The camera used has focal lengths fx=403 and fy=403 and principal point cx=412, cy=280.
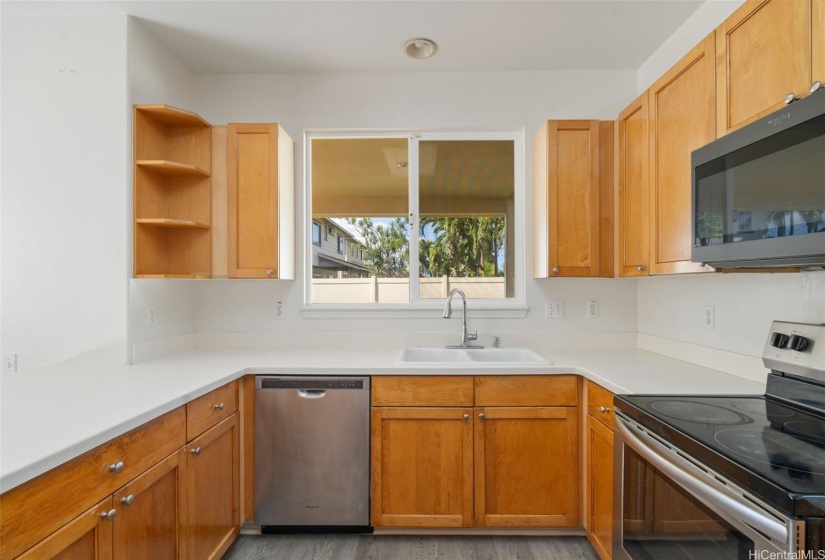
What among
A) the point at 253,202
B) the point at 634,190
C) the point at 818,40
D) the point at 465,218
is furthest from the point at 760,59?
the point at 253,202

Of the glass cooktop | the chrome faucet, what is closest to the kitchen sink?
the chrome faucet

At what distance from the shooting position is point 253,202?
Answer: 2242mm

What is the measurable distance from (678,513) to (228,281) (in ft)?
8.06

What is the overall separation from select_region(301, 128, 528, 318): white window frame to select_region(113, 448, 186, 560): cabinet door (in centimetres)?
124

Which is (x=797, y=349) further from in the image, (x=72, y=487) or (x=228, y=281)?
(x=228, y=281)

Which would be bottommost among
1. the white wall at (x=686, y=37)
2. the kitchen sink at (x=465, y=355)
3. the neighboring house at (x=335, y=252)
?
the kitchen sink at (x=465, y=355)

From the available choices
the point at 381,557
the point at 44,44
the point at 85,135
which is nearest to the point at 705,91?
the point at 381,557

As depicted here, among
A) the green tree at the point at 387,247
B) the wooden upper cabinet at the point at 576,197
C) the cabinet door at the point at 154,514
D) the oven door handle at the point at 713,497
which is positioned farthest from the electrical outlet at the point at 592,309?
the cabinet door at the point at 154,514

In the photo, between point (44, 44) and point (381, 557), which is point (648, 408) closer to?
point (381, 557)

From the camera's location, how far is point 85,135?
1.95 m

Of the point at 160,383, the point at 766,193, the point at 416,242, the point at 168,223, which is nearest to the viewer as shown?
the point at 766,193

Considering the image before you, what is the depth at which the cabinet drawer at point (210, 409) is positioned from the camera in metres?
1.54

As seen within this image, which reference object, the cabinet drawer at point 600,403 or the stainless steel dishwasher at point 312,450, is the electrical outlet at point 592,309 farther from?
the stainless steel dishwasher at point 312,450

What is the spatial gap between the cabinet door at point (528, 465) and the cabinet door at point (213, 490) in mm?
1156
